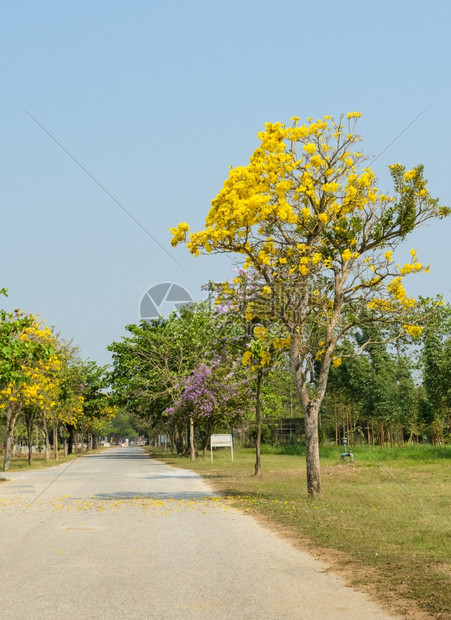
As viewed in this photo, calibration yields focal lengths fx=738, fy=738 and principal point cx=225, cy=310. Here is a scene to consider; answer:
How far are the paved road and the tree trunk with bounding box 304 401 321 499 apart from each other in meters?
2.57

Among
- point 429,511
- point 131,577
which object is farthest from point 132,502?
point 131,577

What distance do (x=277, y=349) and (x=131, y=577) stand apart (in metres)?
11.4

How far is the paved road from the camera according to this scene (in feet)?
23.3

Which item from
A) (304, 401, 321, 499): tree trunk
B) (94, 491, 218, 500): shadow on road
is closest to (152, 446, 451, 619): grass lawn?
(304, 401, 321, 499): tree trunk

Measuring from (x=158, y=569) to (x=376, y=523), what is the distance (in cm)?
546

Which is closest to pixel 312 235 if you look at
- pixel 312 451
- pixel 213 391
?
pixel 312 451

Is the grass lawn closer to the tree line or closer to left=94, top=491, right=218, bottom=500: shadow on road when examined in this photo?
left=94, top=491, right=218, bottom=500: shadow on road

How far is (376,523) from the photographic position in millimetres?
13266

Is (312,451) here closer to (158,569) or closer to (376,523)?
(376,523)

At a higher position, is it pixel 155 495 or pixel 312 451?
pixel 312 451

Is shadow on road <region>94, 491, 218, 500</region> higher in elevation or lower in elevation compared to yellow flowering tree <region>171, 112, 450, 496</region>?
lower

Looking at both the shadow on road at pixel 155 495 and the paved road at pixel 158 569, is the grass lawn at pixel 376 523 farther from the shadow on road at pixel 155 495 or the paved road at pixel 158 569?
the shadow on road at pixel 155 495

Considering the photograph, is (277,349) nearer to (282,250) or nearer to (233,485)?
(282,250)

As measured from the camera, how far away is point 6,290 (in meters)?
21.4
